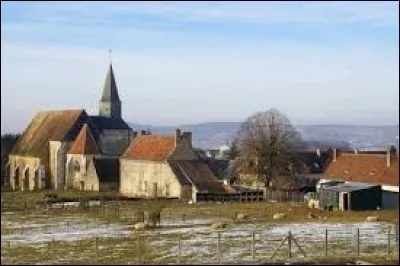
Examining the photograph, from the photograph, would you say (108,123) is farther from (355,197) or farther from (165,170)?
(355,197)

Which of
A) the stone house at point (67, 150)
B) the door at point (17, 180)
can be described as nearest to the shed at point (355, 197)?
the stone house at point (67, 150)

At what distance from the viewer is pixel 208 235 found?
42531 millimetres

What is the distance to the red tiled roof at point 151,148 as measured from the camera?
7875 centimetres

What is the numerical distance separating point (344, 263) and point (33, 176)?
7211 cm

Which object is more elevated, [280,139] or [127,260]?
[280,139]

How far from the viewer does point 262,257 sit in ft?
106

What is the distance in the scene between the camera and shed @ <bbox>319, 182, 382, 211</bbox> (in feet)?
200

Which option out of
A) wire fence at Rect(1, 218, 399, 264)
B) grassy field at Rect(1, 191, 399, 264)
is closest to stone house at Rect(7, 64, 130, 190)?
grassy field at Rect(1, 191, 399, 264)

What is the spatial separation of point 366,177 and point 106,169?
3152 centimetres

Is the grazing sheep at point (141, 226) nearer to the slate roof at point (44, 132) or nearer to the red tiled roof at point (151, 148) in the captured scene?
the red tiled roof at point (151, 148)

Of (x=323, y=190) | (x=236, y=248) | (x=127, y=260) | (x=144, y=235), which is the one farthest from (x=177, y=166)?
(x=127, y=260)

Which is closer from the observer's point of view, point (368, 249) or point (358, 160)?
point (368, 249)

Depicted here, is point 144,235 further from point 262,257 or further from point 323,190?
point 323,190

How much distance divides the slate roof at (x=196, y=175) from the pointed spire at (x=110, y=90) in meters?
47.1
